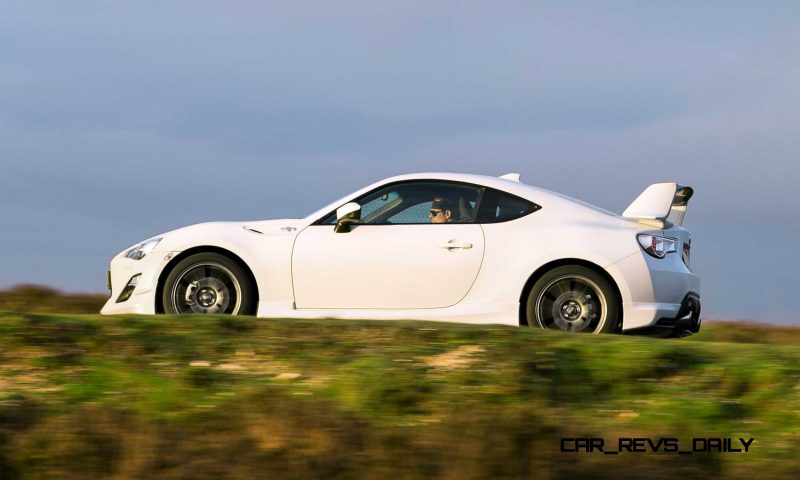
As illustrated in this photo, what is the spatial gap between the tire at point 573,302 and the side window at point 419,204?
0.89 metres

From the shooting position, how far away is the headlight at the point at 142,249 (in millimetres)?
10266

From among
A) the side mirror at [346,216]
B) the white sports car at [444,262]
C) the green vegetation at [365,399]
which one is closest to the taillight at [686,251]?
the white sports car at [444,262]

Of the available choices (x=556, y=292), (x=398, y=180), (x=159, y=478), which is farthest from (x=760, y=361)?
(x=159, y=478)

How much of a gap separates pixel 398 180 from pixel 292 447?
474 cm

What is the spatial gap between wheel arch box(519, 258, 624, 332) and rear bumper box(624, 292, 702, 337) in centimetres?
32

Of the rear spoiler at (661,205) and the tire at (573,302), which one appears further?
the rear spoiler at (661,205)

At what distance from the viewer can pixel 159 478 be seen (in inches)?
218

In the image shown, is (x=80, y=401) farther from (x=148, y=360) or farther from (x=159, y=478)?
(x=159, y=478)

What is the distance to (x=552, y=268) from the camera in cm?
971

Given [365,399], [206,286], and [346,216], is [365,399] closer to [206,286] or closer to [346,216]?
[346,216]

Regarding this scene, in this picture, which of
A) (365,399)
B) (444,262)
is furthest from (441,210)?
(365,399)

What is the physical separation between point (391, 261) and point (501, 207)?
3.57ft

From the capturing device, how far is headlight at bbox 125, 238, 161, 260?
10.3 meters

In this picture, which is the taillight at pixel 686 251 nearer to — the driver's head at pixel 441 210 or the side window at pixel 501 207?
the side window at pixel 501 207
